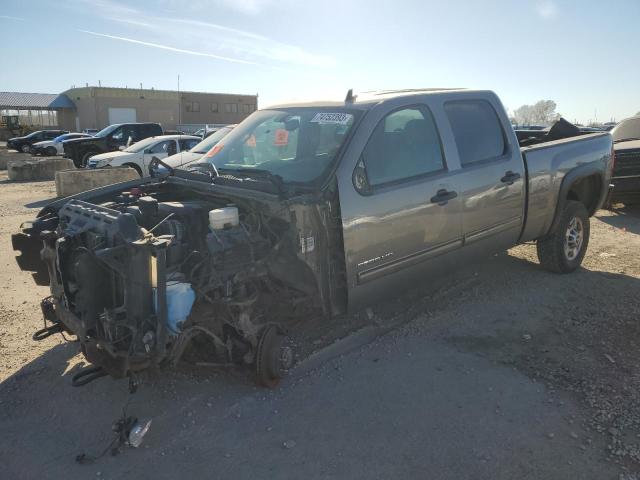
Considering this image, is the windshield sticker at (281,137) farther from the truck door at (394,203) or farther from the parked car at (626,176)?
the parked car at (626,176)

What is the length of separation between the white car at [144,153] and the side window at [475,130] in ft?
38.1

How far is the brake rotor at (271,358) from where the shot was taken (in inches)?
136

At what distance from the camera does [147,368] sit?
3.08m

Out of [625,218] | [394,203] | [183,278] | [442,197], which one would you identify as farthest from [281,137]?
[625,218]

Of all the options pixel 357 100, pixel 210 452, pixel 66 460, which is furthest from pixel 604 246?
pixel 66 460

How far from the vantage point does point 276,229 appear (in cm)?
362

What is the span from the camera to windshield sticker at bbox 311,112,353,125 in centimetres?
391

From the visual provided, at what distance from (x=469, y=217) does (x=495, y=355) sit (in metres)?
1.16

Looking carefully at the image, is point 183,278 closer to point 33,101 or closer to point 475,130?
point 475,130

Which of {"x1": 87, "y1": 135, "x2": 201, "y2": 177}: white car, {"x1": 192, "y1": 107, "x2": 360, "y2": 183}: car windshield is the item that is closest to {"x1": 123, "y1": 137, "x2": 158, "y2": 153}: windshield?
{"x1": 87, "y1": 135, "x2": 201, "y2": 177}: white car

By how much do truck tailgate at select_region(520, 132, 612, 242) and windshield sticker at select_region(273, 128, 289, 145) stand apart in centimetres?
237

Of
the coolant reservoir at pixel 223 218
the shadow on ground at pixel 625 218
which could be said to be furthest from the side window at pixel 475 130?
the shadow on ground at pixel 625 218

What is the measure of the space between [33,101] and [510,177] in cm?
6513

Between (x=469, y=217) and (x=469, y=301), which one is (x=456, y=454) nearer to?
(x=469, y=217)
